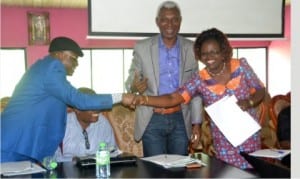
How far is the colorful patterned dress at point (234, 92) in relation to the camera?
7.29 feet

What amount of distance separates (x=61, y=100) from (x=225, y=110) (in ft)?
3.04

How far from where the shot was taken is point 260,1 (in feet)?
13.5

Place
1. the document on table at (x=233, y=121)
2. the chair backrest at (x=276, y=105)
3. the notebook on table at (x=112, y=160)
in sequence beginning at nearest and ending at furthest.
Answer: the notebook on table at (x=112, y=160), the document on table at (x=233, y=121), the chair backrest at (x=276, y=105)

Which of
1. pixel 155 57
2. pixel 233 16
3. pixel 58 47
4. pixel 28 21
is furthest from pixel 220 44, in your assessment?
pixel 28 21

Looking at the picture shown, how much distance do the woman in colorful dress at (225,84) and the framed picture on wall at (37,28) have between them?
6828mm

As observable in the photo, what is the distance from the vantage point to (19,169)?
1842mm

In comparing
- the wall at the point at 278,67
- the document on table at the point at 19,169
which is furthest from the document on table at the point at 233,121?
the wall at the point at 278,67

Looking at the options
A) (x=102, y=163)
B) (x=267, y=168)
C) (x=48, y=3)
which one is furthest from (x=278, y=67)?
(x=102, y=163)

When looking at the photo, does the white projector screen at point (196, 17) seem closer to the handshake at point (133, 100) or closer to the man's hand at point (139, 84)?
the man's hand at point (139, 84)

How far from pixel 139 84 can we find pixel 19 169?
1009 millimetres

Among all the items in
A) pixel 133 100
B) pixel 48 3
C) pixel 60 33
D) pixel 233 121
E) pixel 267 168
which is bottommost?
pixel 267 168

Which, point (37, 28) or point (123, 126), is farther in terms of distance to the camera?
point (37, 28)

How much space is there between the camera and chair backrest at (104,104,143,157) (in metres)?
3.19

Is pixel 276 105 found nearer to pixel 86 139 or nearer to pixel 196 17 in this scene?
pixel 196 17
